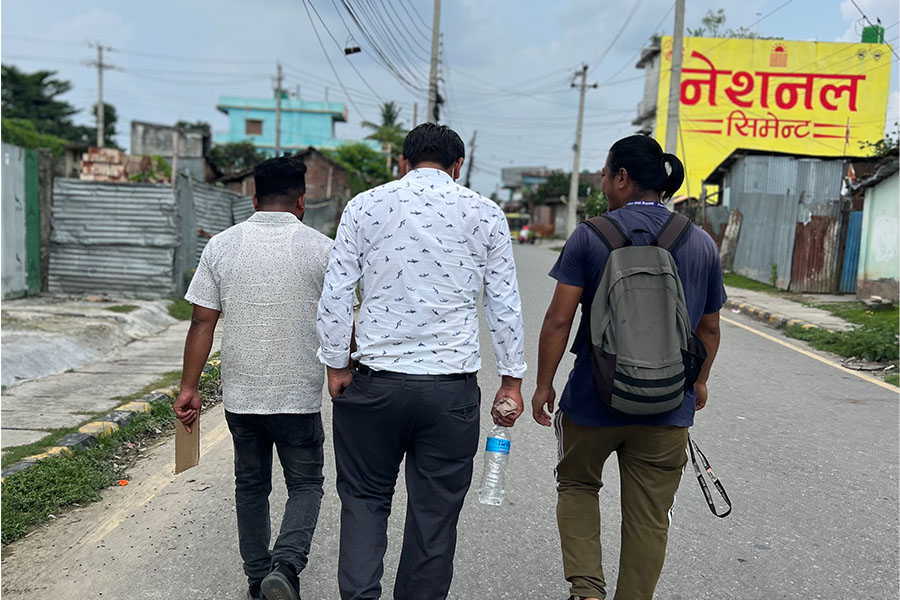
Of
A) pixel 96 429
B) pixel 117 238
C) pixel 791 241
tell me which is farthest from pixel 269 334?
pixel 791 241

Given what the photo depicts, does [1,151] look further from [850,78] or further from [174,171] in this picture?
[850,78]

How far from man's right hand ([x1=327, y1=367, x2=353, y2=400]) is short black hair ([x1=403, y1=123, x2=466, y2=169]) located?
796 mm

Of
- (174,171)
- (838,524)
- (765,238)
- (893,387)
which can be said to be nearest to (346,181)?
(765,238)

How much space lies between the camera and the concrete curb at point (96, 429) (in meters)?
4.83

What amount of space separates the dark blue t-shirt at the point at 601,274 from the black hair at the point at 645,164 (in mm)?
91

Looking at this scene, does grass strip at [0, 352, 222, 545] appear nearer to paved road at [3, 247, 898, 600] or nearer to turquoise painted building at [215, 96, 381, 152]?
paved road at [3, 247, 898, 600]

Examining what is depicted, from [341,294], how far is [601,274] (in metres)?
0.94

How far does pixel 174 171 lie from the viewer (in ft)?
39.7

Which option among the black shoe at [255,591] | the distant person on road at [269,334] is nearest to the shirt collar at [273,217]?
the distant person on road at [269,334]

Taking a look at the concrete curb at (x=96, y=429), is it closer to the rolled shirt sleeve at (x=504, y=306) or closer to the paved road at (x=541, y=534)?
the paved road at (x=541, y=534)

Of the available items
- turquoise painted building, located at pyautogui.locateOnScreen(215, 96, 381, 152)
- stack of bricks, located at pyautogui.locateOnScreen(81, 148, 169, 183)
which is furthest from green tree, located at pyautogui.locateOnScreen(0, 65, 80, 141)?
stack of bricks, located at pyautogui.locateOnScreen(81, 148, 169, 183)

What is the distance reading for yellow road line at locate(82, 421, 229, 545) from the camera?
4062 mm

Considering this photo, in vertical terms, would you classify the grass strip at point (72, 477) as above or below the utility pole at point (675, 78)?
below

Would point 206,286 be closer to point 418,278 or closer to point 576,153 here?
point 418,278
